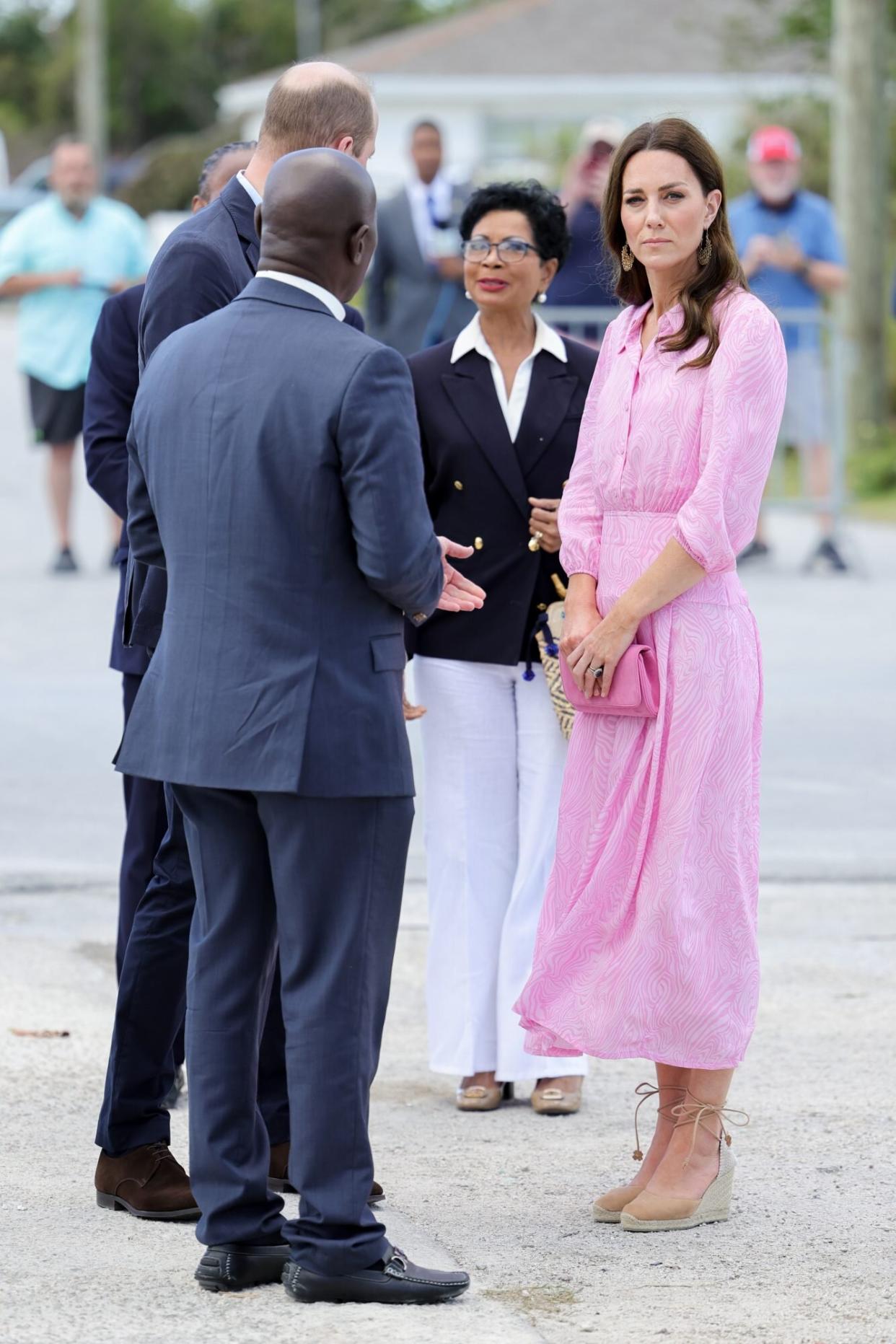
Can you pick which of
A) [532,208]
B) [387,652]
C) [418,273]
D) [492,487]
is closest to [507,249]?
[532,208]

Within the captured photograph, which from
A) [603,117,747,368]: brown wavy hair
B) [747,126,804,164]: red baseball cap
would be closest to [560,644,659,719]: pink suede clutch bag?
[603,117,747,368]: brown wavy hair

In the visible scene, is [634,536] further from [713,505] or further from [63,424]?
[63,424]

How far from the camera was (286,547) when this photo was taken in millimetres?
3525

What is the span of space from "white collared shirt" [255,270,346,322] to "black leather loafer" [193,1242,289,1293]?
165 cm

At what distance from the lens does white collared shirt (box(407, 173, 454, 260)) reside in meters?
12.4

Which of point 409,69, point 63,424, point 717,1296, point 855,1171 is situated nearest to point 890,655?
point 63,424

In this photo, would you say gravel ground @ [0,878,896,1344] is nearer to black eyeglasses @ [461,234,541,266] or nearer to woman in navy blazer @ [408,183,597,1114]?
woman in navy blazer @ [408,183,597,1114]

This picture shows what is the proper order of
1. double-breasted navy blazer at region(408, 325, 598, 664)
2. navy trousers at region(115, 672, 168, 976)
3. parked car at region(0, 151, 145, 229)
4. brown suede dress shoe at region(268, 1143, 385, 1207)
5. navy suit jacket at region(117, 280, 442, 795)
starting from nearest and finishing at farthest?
navy suit jacket at region(117, 280, 442, 795), brown suede dress shoe at region(268, 1143, 385, 1207), navy trousers at region(115, 672, 168, 976), double-breasted navy blazer at region(408, 325, 598, 664), parked car at region(0, 151, 145, 229)

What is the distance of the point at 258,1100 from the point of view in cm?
449

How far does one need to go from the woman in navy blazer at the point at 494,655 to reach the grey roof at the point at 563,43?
4274cm

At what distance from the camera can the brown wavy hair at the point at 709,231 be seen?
4.23 metres

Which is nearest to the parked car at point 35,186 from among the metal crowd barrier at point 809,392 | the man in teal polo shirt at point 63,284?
the man in teal polo shirt at point 63,284

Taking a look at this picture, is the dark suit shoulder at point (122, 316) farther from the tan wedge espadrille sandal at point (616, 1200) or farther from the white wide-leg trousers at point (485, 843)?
the tan wedge espadrille sandal at point (616, 1200)

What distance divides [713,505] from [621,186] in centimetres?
74
